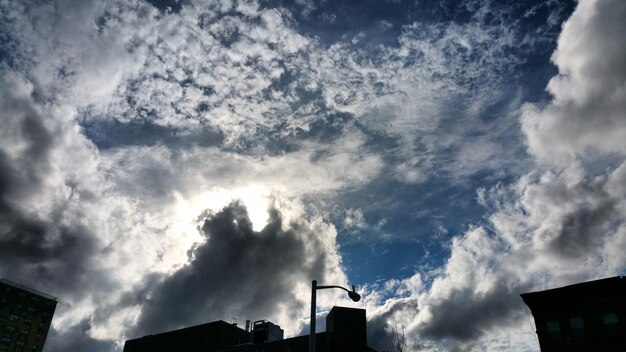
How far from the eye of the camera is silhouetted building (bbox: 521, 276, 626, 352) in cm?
3569

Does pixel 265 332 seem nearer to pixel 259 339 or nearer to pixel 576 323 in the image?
pixel 259 339

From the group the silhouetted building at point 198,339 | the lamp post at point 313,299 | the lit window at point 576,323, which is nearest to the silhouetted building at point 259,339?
the silhouetted building at point 198,339

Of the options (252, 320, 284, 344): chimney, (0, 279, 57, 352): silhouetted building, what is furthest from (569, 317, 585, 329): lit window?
(0, 279, 57, 352): silhouetted building

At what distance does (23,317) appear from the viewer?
107 m

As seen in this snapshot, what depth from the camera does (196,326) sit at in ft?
263

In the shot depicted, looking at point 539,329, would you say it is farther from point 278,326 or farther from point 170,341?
point 170,341

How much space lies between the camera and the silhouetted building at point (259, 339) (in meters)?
62.7

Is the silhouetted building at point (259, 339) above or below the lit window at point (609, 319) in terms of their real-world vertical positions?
above

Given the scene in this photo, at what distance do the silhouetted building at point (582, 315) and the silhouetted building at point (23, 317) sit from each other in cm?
11374

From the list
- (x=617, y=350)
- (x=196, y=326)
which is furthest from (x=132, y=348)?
(x=617, y=350)

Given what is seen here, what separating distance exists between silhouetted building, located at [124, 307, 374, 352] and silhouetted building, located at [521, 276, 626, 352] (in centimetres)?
2928

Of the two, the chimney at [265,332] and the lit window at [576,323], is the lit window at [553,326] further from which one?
the chimney at [265,332]

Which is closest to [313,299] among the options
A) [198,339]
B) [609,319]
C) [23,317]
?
[609,319]

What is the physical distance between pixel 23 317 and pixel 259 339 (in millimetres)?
70484
